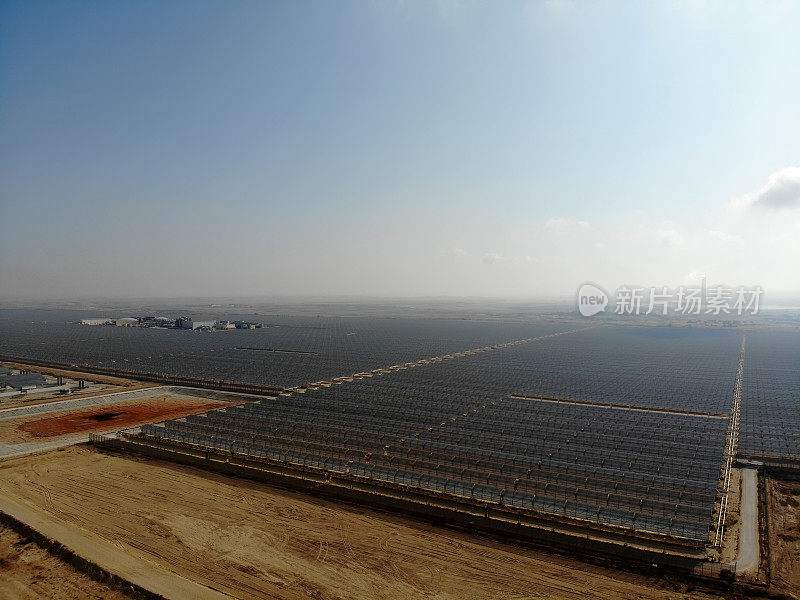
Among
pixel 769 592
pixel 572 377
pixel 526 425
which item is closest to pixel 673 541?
pixel 769 592

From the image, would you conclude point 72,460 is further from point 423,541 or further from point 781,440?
point 781,440

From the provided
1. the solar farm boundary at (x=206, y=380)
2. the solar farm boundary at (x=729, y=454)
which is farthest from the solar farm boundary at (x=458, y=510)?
the solar farm boundary at (x=206, y=380)

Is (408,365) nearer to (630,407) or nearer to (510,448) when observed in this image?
(630,407)

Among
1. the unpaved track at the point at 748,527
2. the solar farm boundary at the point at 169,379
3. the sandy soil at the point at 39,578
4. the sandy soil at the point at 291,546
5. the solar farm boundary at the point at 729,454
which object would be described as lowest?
the solar farm boundary at the point at 169,379

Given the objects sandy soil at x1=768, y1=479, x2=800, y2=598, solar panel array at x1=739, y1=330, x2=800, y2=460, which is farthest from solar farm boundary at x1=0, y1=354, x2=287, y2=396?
solar panel array at x1=739, y1=330, x2=800, y2=460

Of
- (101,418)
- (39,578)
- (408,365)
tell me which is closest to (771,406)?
(408,365)

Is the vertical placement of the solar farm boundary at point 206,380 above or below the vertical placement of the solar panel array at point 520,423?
below

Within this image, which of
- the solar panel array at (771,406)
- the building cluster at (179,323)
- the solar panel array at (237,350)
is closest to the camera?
Result: the solar panel array at (771,406)

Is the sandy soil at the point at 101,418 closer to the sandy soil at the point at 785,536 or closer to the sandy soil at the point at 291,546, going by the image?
the sandy soil at the point at 291,546
